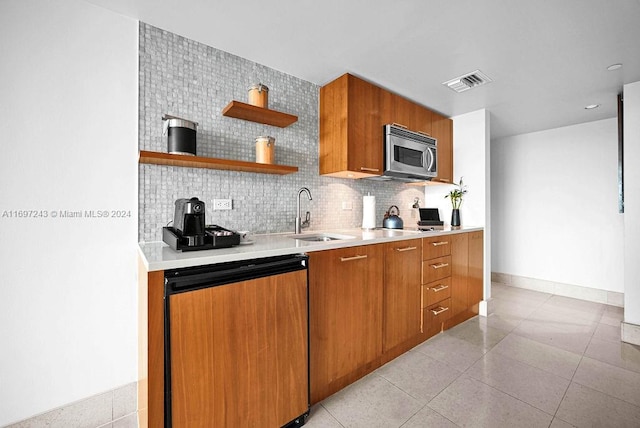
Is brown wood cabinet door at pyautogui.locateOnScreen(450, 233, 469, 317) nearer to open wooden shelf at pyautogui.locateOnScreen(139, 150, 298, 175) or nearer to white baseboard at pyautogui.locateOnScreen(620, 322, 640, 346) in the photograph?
white baseboard at pyautogui.locateOnScreen(620, 322, 640, 346)

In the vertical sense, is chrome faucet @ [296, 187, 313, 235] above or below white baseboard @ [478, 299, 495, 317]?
above

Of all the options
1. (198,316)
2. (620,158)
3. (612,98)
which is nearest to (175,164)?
(198,316)

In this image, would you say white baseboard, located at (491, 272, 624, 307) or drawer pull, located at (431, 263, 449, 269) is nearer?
drawer pull, located at (431, 263, 449, 269)

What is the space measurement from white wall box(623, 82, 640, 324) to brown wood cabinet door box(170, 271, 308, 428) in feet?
10.2

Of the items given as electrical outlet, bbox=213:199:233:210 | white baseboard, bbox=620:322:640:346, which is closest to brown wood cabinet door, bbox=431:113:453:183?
white baseboard, bbox=620:322:640:346

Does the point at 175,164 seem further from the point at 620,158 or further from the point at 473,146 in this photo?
the point at 620,158

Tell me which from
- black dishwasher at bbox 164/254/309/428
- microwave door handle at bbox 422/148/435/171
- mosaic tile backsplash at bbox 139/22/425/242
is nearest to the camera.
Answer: black dishwasher at bbox 164/254/309/428

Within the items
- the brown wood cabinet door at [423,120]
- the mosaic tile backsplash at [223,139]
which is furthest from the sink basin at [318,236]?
the brown wood cabinet door at [423,120]

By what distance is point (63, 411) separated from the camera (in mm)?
1434

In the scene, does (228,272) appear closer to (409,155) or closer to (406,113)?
(409,155)

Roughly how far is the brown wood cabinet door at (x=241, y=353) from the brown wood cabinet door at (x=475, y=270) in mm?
2273

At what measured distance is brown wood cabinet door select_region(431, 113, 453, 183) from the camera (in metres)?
3.26

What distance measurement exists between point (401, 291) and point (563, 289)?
11.0 feet

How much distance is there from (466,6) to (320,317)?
6.62 feet
